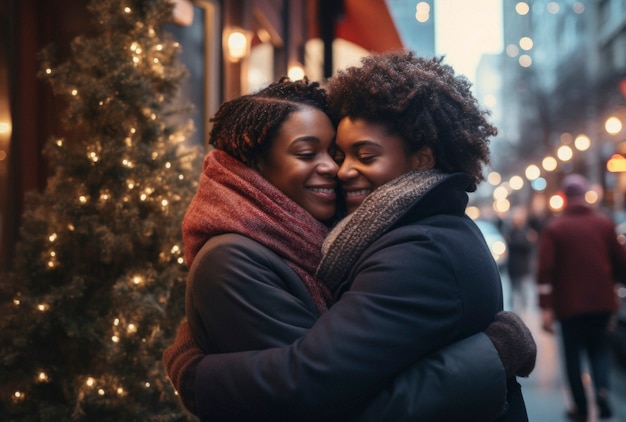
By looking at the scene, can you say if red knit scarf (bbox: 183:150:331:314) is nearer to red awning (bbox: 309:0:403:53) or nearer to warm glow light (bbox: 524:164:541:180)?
red awning (bbox: 309:0:403:53)

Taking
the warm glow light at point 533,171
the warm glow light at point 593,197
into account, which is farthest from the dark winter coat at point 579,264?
the warm glow light at point 533,171

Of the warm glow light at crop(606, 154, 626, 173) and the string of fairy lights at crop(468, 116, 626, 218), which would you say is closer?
the warm glow light at crop(606, 154, 626, 173)

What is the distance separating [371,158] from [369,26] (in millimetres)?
10692

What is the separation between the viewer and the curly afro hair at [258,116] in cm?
243

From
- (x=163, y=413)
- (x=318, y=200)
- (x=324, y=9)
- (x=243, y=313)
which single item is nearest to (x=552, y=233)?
(x=324, y=9)

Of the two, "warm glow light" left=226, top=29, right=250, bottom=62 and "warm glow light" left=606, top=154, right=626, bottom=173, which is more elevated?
"warm glow light" left=226, top=29, right=250, bottom=62

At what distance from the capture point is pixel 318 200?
2.49m

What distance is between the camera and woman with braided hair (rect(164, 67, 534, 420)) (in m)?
1.98

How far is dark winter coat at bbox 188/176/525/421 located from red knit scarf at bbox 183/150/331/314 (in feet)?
0.22

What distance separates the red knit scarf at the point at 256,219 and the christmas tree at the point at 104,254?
1.27 meters

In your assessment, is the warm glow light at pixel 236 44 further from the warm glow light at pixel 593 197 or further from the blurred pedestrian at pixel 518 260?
the warm glow light at pixel 593 197

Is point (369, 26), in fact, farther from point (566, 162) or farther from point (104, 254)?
point (566, 162)

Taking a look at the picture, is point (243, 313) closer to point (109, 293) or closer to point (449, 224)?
point (449, 224)

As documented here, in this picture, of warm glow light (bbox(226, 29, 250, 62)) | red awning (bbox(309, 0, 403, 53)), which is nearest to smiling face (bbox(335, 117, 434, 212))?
warm glow light (bbox(226, 29, 250, 62))
